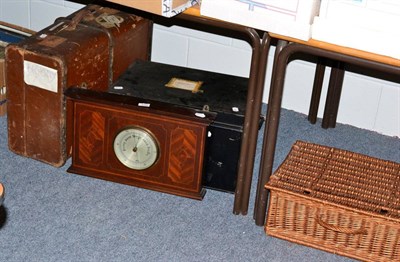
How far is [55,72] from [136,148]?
1.23 ft

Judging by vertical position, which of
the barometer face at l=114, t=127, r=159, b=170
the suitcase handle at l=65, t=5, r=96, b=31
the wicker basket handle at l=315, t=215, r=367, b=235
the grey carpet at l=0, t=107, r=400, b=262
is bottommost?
the grey carpet at l=0, t=107, r=400, b=262

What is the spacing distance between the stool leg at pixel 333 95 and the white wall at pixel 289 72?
0.07m

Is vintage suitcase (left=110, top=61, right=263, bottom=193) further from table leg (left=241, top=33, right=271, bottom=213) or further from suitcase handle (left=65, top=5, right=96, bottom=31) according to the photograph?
suitcase handle (left=65, top=5, right=96, bottom=31)

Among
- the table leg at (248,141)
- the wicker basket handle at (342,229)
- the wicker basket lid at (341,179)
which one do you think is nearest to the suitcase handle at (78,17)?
the table leg at (248,141)

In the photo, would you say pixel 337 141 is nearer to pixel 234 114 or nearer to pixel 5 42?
pixel 234 114

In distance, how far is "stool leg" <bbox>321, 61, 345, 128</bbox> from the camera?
10.6ft

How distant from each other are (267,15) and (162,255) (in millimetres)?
811

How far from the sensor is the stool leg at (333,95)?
10.6 ft

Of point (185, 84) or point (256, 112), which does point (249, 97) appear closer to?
point (256, 112)

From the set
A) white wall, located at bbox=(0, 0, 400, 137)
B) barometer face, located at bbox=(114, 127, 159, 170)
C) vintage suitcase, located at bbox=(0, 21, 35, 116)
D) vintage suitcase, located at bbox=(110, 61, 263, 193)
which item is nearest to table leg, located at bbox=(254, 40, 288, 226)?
vintage suitcase, located at bbox=(110, 61, 263, 193)

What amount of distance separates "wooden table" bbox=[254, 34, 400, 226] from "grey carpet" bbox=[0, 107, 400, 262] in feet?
0.50

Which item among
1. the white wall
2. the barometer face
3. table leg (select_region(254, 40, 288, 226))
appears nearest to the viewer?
table leg (select_region(254, 40, 288, 226))

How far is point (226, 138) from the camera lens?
9.10 feet

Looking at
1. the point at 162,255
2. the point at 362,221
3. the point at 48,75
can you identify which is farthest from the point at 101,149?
the point at 362,221
